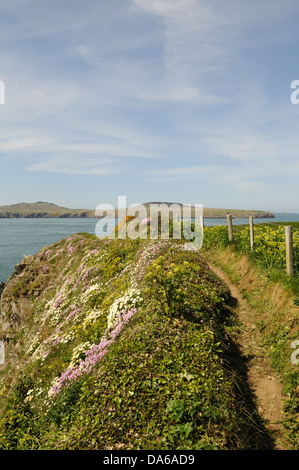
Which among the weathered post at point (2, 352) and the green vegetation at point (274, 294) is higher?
the green vegetation at point (274, 294)

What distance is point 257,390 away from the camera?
728 centimetres

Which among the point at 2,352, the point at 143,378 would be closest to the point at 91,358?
the point at 143,378

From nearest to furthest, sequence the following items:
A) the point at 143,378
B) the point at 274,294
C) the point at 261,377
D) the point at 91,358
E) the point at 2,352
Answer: the point at 143,378 → the point at 261,377 → the point at 91,358 → the point at 274,294 → the point at 2,352

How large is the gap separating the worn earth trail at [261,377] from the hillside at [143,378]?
249mm

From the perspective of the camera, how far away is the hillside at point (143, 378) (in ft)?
17.9

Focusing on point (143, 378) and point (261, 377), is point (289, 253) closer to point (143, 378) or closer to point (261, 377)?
point (261, 377)

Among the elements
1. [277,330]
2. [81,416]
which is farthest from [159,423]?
[277,330]

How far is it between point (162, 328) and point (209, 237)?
15.3m

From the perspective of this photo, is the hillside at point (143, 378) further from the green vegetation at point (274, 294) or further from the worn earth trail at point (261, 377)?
the green vegetation at point (274, 294)

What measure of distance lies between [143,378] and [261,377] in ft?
11.4

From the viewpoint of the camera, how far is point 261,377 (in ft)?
25.6

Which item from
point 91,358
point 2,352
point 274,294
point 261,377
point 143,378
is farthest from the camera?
point 2,352

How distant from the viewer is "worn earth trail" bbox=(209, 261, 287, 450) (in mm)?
6178

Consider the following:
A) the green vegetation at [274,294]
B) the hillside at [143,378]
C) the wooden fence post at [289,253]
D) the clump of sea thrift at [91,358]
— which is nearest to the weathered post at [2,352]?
the hillside at [143,378]
